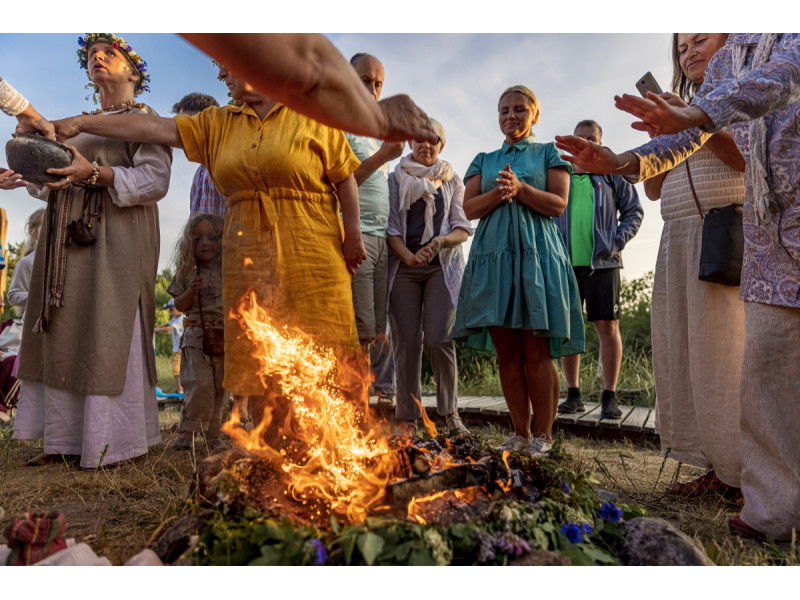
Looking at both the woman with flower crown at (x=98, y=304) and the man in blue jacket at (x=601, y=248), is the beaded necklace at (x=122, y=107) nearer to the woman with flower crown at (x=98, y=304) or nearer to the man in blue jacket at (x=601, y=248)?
the woman with flower crown at (x=98, y=304)

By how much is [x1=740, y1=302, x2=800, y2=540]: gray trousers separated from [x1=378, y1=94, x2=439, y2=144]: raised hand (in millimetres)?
1627

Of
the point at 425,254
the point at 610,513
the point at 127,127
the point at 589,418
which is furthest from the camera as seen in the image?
the point at 589,418

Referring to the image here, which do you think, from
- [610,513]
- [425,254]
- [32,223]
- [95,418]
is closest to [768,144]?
[610,513]

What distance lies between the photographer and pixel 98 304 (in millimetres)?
3377

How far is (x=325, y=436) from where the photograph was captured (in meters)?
2.30

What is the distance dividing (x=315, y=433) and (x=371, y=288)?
2.12 metres

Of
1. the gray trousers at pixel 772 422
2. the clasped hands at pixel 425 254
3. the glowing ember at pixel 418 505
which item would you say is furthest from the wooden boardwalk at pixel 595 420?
the glowing ember at pixel 418 505

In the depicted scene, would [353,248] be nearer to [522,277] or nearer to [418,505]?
[522,277]

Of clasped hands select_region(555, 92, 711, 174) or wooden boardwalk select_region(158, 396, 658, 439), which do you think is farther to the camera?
wooden boardwalk select_region(158, 396, 658, 439)

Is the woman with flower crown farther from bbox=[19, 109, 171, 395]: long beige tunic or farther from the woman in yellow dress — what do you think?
the woman in yellow dress

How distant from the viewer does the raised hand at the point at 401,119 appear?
1.65m

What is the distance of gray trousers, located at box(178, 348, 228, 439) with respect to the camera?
3.99 meters

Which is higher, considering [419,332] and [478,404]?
[419,332]

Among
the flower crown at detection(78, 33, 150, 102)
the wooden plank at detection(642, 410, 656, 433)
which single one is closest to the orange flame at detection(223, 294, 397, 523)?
the flower crown at detection(78, 33, 150, 102)
